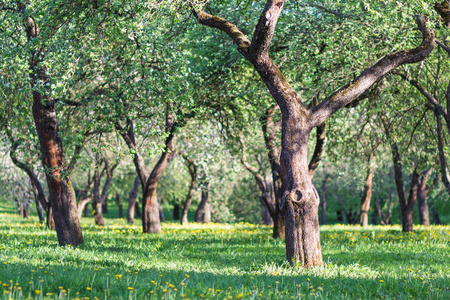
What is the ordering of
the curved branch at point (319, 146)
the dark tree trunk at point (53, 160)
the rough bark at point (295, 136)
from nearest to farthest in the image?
1. the rough bark at point (295, 136)
2. the dark tree trunk at point (53, 160)
3. the curved branch at point (319, 146)

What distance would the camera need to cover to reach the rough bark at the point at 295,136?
744cm

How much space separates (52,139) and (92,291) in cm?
646

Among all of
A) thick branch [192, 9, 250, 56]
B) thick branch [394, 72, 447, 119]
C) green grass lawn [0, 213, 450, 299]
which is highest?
thick branch [192, 9, 250, 56]

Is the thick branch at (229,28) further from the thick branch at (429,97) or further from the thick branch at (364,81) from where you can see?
the thick branch at (429,97)

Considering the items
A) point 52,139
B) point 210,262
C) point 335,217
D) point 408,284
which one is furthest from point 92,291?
point 335,217

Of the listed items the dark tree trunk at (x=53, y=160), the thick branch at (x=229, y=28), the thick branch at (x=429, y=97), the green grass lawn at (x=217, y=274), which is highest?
the thick branch at (x=229, y=28)

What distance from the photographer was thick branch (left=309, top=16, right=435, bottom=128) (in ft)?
26.1

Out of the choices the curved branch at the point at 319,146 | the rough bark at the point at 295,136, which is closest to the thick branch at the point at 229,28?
the rough bark at the point at 295,136

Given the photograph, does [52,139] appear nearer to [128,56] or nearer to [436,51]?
[128,56]

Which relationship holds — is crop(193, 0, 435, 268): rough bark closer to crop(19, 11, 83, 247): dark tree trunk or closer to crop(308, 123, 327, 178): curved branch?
crop(308, 123, 327, 178): curved branch

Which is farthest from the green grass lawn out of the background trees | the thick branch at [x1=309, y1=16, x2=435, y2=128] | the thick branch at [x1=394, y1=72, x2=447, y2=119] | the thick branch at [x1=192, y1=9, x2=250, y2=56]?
the thick branch at [x1=192, y1=9, x2=250, y2=56]

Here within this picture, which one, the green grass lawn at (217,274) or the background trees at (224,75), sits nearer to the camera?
the green grass lawn at (217,274)

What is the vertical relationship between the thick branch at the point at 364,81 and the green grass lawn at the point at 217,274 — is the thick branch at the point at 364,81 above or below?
above

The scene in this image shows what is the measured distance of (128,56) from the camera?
10.6 meters
